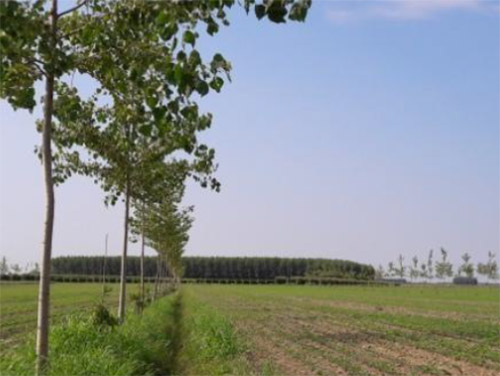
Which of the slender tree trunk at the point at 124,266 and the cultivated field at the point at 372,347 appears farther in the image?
the slender tree trunk at the point at 124,266

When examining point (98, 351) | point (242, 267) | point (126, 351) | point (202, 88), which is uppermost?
point (242, 267)

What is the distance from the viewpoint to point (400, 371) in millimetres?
12633

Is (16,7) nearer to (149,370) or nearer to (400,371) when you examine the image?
(149,370)

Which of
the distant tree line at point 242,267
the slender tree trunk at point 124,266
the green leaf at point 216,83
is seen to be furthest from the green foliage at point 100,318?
the distant tree line at point 242,267

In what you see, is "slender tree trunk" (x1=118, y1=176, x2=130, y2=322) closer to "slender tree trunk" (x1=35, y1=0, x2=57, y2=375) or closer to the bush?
"slender tree trunk" (x1=35, y1=0, x2=57, y2=375)

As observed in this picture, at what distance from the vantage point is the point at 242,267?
557 ft

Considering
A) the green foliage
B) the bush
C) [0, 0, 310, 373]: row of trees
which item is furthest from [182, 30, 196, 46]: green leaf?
the bush

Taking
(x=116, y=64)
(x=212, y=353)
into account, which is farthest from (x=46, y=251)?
(x=212, y=353)

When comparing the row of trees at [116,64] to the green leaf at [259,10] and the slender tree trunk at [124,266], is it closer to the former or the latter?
the green leaf at [259,10]

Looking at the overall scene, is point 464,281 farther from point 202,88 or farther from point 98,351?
point 202,88

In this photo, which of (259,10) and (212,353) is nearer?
(259,10)

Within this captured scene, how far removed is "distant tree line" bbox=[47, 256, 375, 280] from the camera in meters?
162

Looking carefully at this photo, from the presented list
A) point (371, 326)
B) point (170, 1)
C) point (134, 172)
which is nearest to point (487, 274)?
point (371, 326)

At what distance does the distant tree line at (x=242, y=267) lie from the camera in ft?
532
